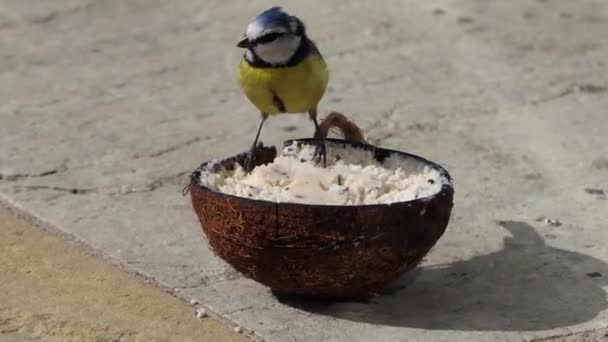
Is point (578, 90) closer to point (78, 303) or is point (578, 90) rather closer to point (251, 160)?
point (251, 160)

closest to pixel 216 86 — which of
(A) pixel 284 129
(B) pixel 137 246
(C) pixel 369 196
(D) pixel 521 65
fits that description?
(A) pixel 284 129

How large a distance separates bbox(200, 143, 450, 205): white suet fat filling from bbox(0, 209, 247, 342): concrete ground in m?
0.42

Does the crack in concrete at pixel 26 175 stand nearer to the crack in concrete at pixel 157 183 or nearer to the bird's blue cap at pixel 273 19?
the crack in concrete at pixel 157 183

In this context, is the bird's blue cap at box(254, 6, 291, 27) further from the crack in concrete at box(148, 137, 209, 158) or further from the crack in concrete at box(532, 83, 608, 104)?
the crack in concrete at box(532, 83, 608, 104)

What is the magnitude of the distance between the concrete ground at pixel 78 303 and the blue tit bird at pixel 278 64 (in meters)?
0.54

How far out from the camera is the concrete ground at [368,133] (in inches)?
154

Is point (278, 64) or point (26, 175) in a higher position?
point (278, 64)

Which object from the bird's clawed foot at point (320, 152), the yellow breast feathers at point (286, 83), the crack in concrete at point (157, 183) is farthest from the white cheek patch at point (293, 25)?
the crack in concrete at point (157, 183)

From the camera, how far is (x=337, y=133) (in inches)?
176

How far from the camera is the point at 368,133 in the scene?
5496 millimetres

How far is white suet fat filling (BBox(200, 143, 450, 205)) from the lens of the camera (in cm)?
374

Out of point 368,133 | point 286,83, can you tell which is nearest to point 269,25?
point 286,83

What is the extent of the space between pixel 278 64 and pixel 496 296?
A: 3.29ft

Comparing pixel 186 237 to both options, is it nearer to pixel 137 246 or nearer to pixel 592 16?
pixel 137 246
